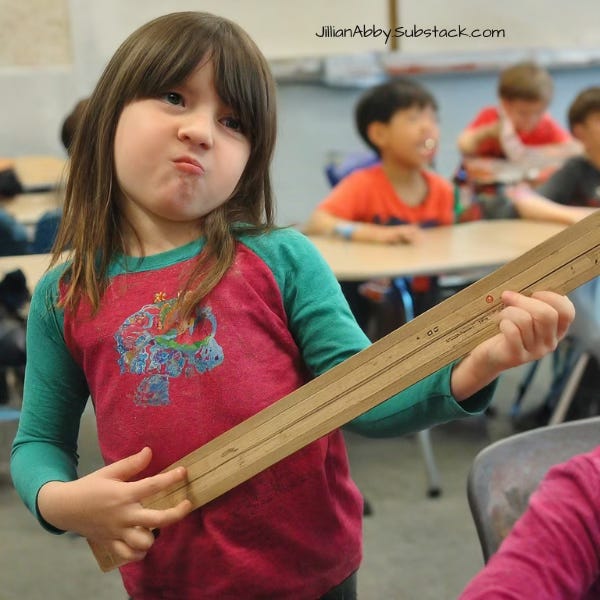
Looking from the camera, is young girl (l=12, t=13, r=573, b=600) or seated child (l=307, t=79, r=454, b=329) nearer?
young girl (l=12, t=13, r=573, b=600)

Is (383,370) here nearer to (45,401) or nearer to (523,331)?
(523,331)

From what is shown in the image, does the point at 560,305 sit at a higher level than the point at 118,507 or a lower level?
higher

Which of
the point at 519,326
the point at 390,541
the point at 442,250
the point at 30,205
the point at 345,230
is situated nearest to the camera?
the point at 519,326

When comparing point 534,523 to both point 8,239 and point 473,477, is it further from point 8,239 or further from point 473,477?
point 8,239

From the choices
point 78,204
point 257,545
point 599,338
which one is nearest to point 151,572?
point 257,545

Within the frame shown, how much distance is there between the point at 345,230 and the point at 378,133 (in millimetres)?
420

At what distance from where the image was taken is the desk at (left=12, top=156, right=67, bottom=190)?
2.75 meters

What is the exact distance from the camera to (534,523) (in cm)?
78

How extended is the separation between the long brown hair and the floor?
40.9 inches

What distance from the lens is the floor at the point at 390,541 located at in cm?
206

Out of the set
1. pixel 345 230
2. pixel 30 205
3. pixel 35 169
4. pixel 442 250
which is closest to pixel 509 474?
pixel 30 205

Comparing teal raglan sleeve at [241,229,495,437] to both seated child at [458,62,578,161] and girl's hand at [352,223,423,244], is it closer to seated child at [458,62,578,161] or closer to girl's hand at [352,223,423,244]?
girl's hand at [352,223,423,244]

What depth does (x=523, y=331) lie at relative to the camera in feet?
2.11

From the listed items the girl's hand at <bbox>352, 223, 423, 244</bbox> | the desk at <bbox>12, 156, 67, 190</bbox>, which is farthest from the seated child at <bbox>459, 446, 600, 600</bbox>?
the desk at <bbox>12, 156, 67, 190</bbox>
